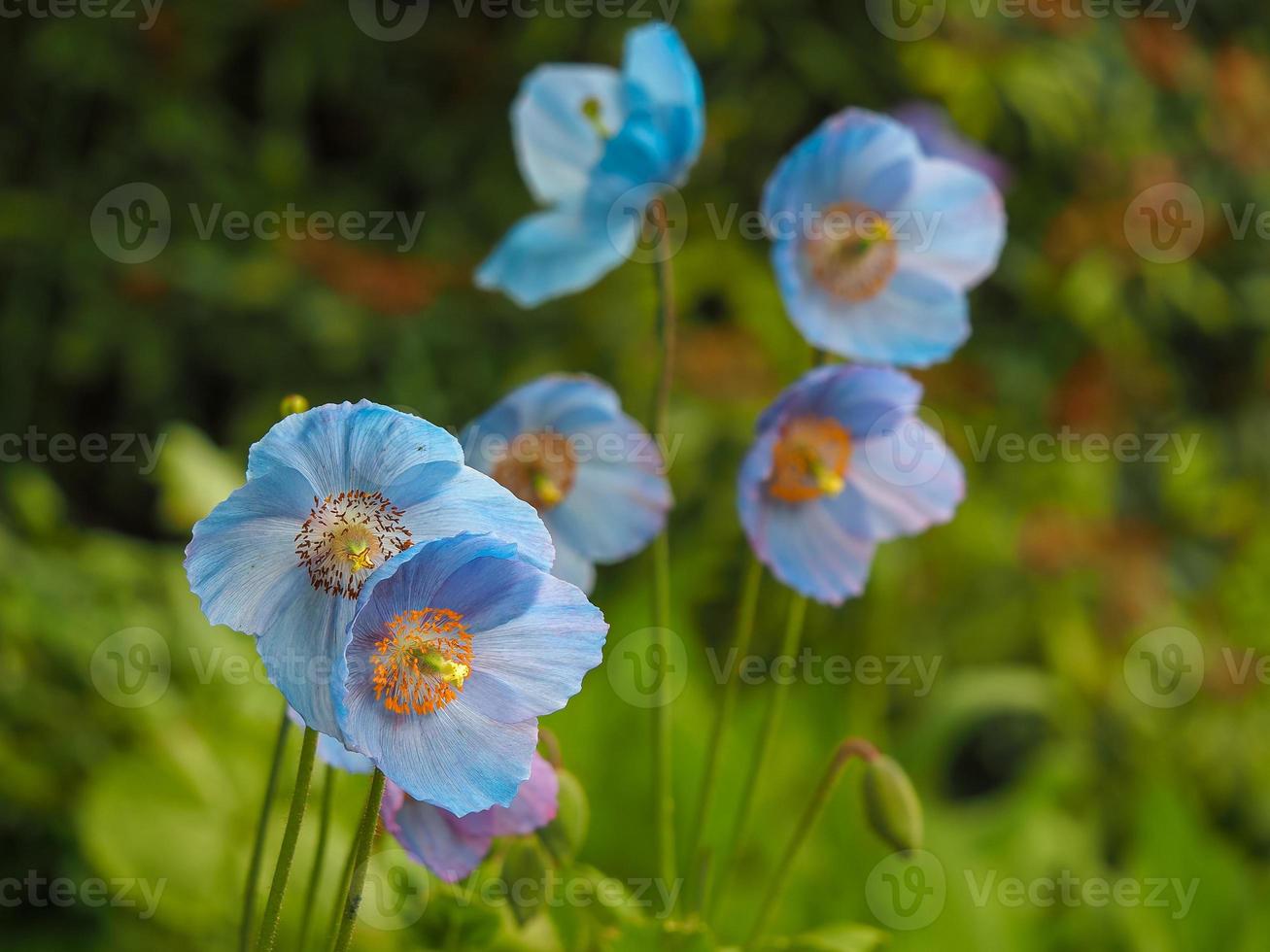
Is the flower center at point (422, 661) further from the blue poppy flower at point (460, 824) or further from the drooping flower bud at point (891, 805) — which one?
the drooping flower bud at point (891, 805)

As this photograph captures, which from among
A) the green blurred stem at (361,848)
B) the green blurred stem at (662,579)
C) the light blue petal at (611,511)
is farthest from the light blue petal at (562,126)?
the green blurred stem at (361,848)

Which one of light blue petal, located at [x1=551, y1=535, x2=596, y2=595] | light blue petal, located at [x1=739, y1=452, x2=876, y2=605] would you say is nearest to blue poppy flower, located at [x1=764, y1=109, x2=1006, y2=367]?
light blue petal, located at [x1=739, y1=452, x2=876, y2=605]

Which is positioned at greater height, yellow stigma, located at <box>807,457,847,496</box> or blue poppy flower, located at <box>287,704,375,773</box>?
yellow stigma, located at <box>807,457,847,496</box>

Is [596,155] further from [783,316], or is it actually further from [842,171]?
[783,316]

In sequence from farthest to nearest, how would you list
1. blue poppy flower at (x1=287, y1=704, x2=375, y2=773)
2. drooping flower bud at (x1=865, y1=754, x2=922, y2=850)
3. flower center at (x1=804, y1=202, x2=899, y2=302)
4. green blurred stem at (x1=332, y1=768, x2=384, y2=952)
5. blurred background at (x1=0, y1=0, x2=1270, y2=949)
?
blurred background at (x1=0, y1=0, x2=1270, y2=949), flower center at (x1=804, y1=202, x2=899, y2=302), drooping flower bud at (x1=865, y1=754, x2=922, y2=850), blue poppy flower at (x1=287, y1=704, x2=375, y2=773), green blurred stem at (x1=332, y1=768, x2=384, y2=952)

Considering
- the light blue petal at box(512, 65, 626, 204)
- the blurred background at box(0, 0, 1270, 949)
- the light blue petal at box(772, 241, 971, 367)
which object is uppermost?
the light blue petal at box(512, 65, 626, 204)

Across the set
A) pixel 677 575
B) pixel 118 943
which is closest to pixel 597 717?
pixel 677 575

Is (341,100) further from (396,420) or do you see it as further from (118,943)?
(396,420)

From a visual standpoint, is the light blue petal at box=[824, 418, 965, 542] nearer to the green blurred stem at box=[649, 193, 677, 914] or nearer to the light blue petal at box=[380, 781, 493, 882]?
the green blurred stem at box=[649, 193, 677, 914]
